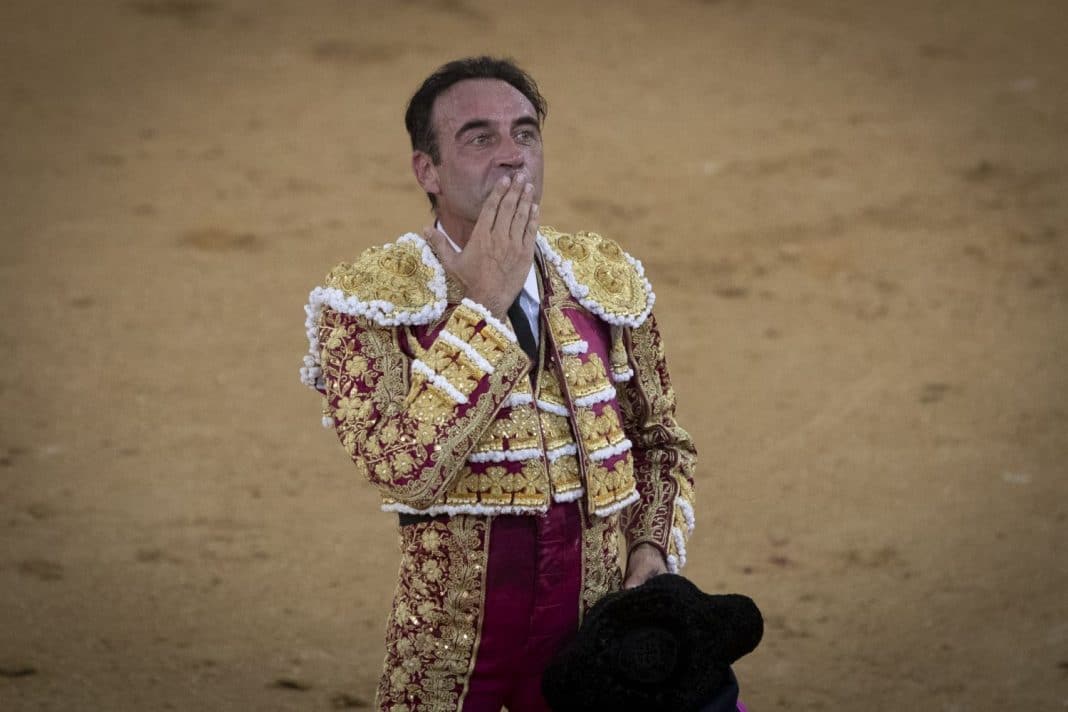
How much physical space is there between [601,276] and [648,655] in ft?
2.49

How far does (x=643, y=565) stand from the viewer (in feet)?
10.7

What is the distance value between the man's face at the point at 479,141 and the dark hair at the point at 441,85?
1 cm

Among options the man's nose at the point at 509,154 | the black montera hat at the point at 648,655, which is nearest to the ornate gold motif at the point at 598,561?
the black montera hat at the point at 648,655

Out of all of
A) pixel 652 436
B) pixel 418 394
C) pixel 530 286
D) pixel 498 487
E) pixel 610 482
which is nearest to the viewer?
pixel 418 394

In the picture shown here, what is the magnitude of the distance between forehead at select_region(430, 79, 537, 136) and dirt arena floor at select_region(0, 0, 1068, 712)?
2.37 meters

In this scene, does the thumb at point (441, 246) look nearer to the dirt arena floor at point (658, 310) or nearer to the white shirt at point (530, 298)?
the white shirt at point (530, 298)

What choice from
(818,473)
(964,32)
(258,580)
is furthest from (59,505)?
(964,32)

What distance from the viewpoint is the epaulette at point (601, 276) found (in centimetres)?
326

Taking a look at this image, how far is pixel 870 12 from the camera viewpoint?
1124 cm

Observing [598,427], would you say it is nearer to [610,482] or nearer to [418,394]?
[610,482]

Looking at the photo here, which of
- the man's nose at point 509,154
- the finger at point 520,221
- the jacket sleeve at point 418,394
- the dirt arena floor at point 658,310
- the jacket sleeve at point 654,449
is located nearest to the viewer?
the jacket sleeve at point 418,394

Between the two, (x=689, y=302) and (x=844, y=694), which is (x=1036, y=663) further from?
(x=689, y=302)

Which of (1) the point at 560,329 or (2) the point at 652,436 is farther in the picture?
(2) the point at 652,436

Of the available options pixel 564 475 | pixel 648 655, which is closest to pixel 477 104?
pixel 564 475
